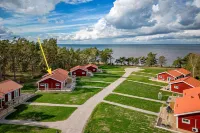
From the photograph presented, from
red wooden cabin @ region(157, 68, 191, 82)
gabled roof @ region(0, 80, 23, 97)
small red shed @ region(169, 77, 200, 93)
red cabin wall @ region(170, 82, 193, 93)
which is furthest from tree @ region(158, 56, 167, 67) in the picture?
gabled roof @ region(0, 80, 23, 97)

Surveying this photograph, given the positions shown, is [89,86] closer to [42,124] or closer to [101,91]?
[101,91]

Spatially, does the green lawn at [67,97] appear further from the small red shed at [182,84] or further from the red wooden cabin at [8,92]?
the small red shed at [182,84]

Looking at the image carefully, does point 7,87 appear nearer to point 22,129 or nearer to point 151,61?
point 22,129

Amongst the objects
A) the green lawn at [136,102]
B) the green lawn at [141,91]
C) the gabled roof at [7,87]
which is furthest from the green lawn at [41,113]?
the green lawn at [141,91]

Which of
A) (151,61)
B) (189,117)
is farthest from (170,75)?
(151,61)

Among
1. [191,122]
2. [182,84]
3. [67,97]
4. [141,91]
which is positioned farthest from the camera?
[182,84]

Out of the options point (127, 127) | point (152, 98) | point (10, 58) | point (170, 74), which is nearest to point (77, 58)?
point (10, 58)
